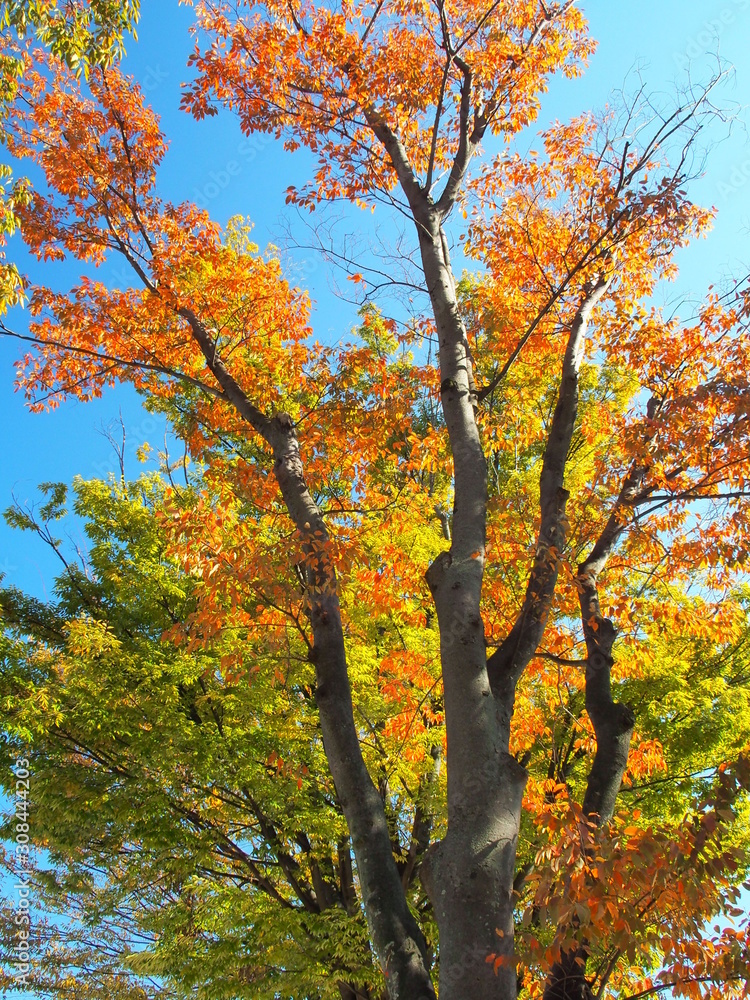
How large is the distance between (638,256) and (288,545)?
4.34 meters

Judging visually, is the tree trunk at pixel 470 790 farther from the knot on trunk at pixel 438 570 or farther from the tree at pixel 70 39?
the tree at pixel 70 39

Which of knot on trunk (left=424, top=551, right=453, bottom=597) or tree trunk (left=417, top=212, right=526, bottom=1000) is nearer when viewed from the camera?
tree trunk (left=417, top=212, right=526, bottom=1000)

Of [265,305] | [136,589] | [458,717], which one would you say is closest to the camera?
[458,717]

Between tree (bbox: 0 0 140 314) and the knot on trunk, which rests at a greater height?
tree (bbox: 0 0 140 314)

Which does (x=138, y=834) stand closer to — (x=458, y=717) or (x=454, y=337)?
(x=458, y=717)

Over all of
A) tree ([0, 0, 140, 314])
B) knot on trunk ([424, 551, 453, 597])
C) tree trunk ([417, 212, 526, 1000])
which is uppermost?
tree ([0, 0, 140, 314])

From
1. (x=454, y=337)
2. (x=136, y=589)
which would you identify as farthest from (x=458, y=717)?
(x=136, y=589)

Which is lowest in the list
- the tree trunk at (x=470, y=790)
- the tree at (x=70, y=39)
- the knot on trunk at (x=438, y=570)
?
the tree trunk at (x=470, y=790)

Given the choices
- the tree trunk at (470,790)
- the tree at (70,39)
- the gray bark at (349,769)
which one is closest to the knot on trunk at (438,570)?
the tree trunk at (470,790)

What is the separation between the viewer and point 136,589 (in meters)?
8.46

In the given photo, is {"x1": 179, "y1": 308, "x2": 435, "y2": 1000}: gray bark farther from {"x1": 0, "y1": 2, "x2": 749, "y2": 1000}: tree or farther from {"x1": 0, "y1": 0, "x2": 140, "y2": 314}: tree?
{"x1": 0, "y1": 0, "x2": 140, "y2": 314}: tree

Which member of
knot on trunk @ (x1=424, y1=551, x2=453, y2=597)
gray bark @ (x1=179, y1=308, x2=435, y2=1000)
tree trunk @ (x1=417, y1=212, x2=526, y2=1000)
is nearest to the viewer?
tree trunk @ (x1=417, y1=212, x2=526, y2=1000)

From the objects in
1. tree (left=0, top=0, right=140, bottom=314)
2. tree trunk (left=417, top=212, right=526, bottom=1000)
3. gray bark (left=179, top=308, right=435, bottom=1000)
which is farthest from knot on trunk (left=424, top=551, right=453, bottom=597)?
tree (left=0, top=0, right=140, bottom=314)

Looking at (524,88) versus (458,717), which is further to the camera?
(524,88)
